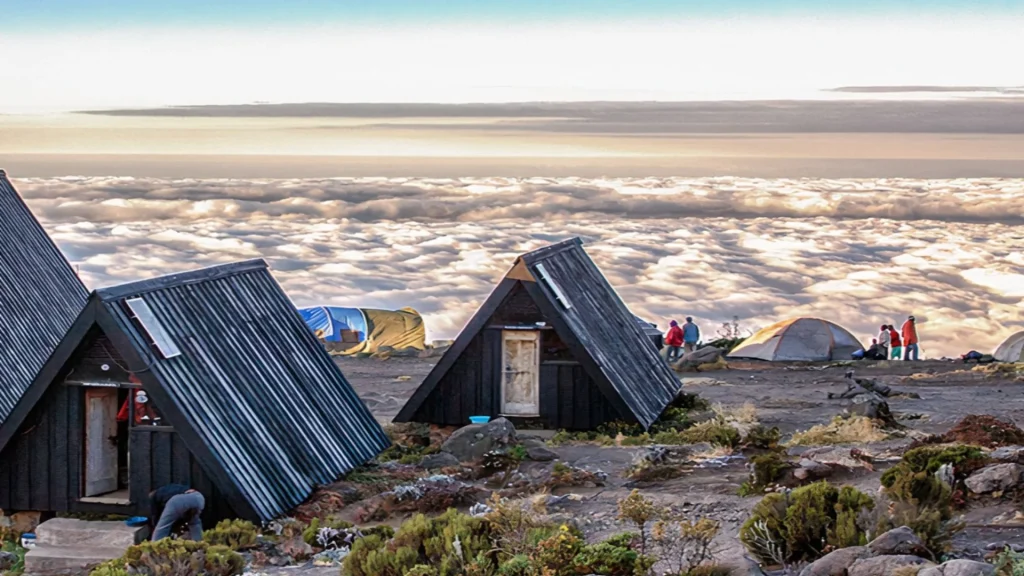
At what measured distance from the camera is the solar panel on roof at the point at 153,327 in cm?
1845

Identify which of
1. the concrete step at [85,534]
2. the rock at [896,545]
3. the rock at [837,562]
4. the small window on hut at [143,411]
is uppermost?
the small window on hut at [143,411]

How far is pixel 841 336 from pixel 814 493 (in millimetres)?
26985

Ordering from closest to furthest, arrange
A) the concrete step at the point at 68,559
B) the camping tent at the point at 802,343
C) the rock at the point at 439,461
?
the concrete step at the point at 68,559 → the rock at the point at 439,461 → the camping tent at the point at 802,343

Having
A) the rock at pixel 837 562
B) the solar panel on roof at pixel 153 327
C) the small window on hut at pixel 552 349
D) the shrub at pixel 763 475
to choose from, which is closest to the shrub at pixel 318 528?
the solar panel on roof at pixel 153 327

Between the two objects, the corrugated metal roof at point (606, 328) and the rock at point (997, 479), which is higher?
the corrugated metal roof at point (606, 328)

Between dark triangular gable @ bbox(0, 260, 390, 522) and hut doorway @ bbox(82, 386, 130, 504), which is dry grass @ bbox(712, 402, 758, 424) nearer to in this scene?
dark triangular gable @ bbox(0, 260, 390, 522)

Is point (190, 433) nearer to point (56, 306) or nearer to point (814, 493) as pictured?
point (814, 493)

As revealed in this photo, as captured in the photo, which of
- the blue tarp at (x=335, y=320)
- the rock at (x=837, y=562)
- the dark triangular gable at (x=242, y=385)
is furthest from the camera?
the blue tarp at (x=335, y=320)

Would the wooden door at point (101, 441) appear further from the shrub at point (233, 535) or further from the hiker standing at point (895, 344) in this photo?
the hiker standing at point (895, 344)

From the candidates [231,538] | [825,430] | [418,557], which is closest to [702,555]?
[418,557]

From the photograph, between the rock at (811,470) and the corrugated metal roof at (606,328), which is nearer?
the rock at (811,470)

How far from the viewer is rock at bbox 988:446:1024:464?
16.6 m

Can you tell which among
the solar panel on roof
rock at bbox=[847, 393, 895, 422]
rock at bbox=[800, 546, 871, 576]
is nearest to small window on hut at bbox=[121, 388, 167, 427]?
the solar panel on roof

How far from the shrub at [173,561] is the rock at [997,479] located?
817 centimetres
